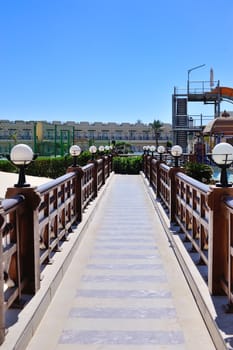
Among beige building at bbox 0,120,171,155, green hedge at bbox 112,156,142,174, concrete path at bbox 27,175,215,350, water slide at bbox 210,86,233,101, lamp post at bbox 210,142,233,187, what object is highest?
water slide at bbox 210,86,233,101

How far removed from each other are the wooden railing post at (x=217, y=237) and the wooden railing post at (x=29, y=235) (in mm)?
1319

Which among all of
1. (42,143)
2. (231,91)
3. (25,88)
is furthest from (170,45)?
(25,88)

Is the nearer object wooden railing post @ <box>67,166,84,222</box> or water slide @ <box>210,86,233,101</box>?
wooden railing post @ <box>67,166,84,222</box>

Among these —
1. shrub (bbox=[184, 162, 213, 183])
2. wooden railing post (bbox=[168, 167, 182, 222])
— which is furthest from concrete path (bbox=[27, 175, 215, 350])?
shrub (bbox=[184, 162, 213, 183])

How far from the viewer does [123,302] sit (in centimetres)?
373

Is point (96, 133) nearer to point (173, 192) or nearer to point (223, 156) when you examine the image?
point (173, 192)

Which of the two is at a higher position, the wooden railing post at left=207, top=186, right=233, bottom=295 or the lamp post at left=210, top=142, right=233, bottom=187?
the lamp post at left=210, top=142, right=233, bottom=187

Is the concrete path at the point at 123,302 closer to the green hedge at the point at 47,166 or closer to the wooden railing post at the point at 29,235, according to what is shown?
the wooden railing post at the point at 29,235

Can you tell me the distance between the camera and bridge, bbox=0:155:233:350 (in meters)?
3.00

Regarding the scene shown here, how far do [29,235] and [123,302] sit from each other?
0.98m

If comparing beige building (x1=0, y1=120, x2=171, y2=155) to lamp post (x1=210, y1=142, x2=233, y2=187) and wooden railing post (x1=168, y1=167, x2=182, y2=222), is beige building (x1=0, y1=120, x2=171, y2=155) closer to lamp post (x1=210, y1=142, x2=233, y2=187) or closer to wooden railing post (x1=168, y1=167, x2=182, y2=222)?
wooden railing post (x1=168, y1=167, x2=182, y2=222)

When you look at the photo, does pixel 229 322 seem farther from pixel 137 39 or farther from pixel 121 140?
pixel 121 140

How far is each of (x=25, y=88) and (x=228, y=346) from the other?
3914 cm

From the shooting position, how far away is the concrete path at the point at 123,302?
304 cm
